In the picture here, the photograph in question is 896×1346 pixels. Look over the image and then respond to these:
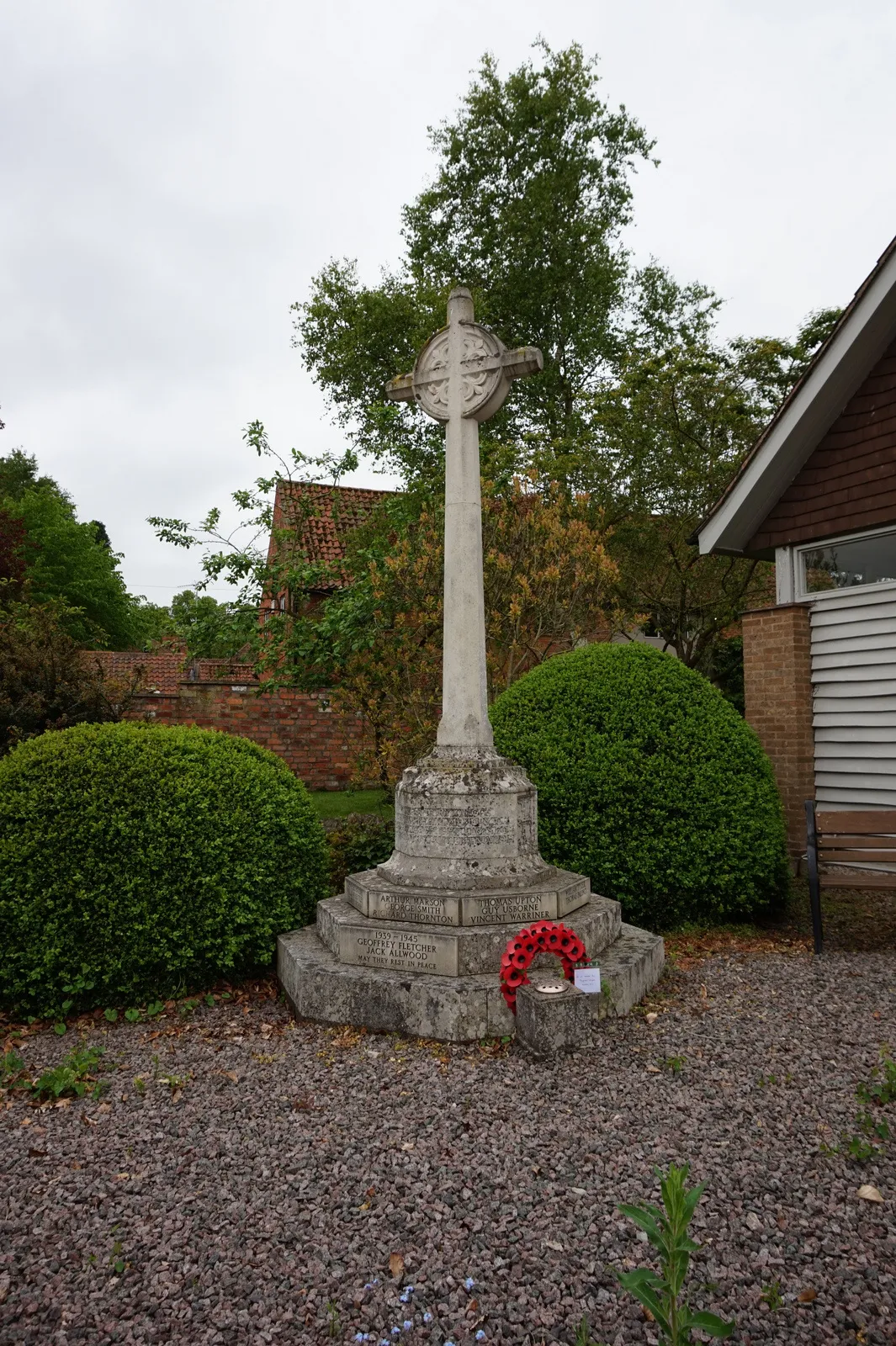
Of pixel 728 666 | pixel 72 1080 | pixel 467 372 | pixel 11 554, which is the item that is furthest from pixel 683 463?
pixel 11 554

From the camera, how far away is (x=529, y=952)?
3.91 metres

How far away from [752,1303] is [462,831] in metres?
2.81

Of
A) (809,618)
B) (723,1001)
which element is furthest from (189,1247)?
(809,618)

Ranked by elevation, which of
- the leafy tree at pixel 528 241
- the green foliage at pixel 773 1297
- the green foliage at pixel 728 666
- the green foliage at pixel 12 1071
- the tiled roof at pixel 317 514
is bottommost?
the green foliage at pixel 12 1071

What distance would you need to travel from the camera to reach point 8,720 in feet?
26.1

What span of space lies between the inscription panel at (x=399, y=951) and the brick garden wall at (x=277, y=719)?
25.1 feet

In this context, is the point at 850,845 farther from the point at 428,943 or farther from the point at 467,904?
the point at 428,943

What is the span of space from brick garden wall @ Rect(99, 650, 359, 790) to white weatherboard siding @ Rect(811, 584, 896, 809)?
21.7ft

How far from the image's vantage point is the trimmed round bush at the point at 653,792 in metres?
5.63

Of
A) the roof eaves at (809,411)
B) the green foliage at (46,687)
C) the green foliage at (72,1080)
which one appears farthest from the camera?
the green foliage at (46,687)

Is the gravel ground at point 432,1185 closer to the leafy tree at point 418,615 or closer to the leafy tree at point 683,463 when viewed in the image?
the leafy tree at point 418,615

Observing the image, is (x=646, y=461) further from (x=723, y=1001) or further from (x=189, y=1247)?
(x=189, y=1247)

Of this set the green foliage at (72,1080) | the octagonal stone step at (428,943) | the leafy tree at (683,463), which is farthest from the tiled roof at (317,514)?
the green foliage at (72,1080)

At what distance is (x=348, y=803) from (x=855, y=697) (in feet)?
23.4
